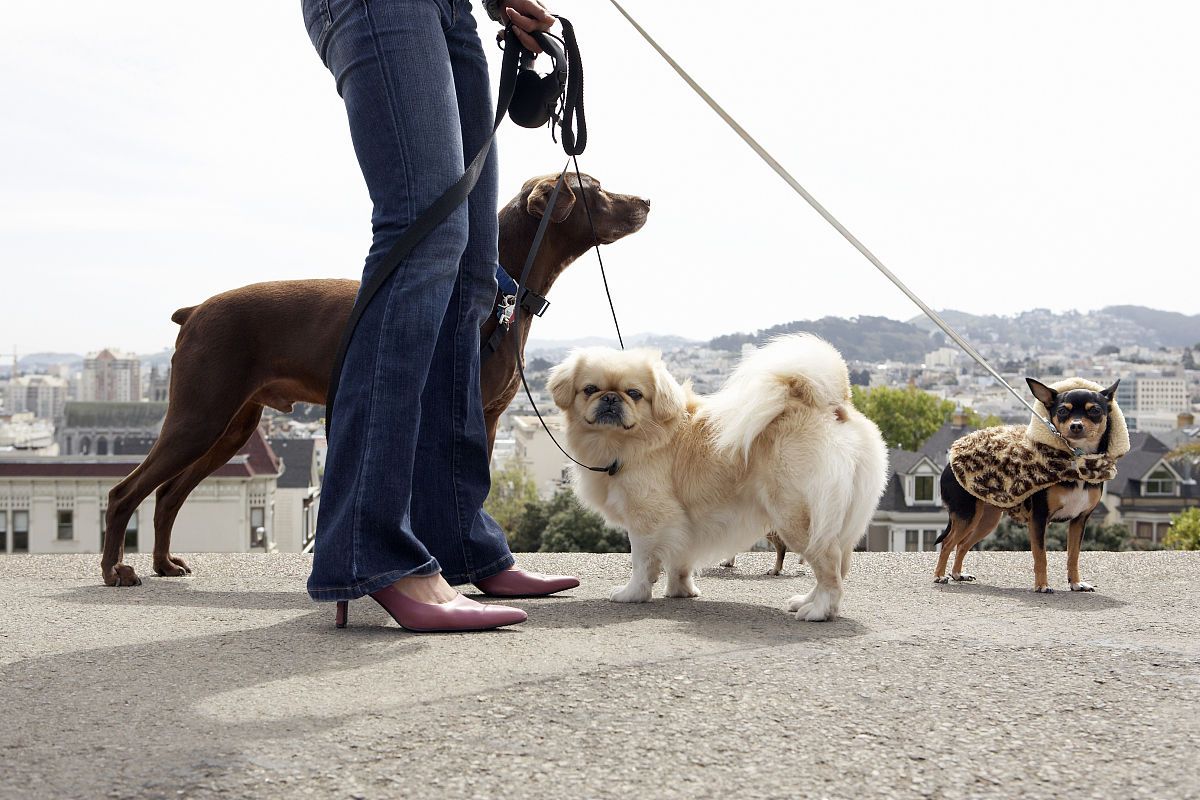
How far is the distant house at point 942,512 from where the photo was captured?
40.1m

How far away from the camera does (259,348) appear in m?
4.02

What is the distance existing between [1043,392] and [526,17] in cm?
246

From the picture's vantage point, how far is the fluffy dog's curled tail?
335 centimetres

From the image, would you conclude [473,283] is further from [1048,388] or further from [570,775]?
[1048,388]

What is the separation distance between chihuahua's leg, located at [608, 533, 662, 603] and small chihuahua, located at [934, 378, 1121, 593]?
49.9 inches

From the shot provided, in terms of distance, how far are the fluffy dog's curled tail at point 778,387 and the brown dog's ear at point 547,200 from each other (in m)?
1.01

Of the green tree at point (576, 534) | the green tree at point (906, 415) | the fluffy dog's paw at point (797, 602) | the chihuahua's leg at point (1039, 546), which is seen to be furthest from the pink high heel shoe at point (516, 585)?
the green tree at point (906, 415)

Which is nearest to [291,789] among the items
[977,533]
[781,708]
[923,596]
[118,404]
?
[781,708]

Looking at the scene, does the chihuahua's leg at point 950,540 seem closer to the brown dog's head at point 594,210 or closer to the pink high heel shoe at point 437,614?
the brown dog's head at point 594,210

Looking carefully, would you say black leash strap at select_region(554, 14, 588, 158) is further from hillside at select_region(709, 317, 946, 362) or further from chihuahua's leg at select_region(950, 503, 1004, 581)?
hillside at select_region(709, 317, 946, 362)

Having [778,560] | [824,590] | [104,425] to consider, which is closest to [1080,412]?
[778,560]

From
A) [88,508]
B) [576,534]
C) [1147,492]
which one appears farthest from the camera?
[1147,492]

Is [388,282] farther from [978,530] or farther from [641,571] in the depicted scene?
[978,530]

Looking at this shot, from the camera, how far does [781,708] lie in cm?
192
